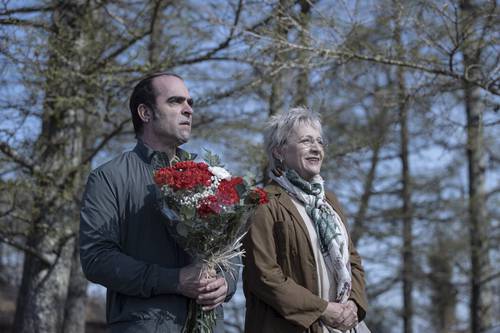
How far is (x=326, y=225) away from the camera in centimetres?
417

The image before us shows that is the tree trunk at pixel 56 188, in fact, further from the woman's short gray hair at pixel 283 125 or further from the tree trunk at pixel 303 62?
the woman's short gray hair at pixel 283 125

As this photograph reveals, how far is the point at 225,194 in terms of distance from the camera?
3.12 metres

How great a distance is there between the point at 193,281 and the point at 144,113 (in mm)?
922

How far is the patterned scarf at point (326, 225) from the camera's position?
13.5ft

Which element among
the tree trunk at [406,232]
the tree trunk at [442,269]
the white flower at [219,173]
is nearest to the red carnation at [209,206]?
the white flower at [219,173]

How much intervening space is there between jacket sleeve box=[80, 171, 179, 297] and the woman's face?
1.31 metres

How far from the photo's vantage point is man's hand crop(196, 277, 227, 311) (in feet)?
10.7

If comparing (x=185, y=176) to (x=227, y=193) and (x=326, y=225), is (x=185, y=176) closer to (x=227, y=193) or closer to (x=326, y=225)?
(x=227, y=193)

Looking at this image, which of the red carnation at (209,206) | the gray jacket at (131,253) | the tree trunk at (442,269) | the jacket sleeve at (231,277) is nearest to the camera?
the red carnation at (209,206)

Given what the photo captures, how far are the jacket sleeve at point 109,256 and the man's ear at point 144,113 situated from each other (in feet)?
1.36

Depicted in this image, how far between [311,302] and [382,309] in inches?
483

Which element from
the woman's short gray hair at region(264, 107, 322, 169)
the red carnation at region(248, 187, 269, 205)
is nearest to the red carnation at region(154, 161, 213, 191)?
the red carnation at region(248, 187, 269, 205)

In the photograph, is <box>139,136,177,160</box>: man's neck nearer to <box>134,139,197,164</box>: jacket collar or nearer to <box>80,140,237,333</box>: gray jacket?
<box>134,139,197,164</box>: jacket collar

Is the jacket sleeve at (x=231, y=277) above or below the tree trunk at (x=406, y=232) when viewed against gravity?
below
